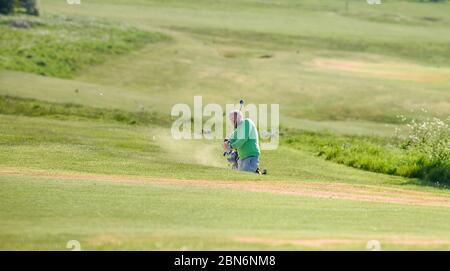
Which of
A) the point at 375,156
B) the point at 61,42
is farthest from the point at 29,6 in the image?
the point at 375,156

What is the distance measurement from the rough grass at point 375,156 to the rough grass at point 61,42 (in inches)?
934

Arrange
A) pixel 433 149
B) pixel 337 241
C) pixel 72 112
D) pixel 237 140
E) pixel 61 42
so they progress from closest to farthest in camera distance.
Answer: pixel 337 241 < pixel 237 140 < pixel 433 149 < pixel 72 112 < pixel 61 42

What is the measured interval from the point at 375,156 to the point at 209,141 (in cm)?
679

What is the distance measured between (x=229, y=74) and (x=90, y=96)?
613 inches

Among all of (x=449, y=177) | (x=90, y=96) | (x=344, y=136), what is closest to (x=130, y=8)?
(x=90, y=96)

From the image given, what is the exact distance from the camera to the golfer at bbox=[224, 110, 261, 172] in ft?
82.9

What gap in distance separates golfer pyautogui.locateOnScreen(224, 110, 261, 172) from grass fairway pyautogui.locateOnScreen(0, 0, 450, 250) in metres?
0.82

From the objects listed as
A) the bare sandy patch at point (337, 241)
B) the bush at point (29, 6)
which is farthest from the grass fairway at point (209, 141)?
the bush at point (29, 6)

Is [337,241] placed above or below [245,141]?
below

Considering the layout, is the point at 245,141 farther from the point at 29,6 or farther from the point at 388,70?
the point at 29,6

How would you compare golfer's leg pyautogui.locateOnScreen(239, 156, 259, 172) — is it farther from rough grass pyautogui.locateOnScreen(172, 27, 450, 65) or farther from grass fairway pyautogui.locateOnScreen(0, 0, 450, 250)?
rough grass pyautogui.locateOnScreen(172, 27, 450, 65)

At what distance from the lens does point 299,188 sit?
22.5 meters

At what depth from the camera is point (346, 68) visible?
69.4 m

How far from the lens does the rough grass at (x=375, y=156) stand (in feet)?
92.0
